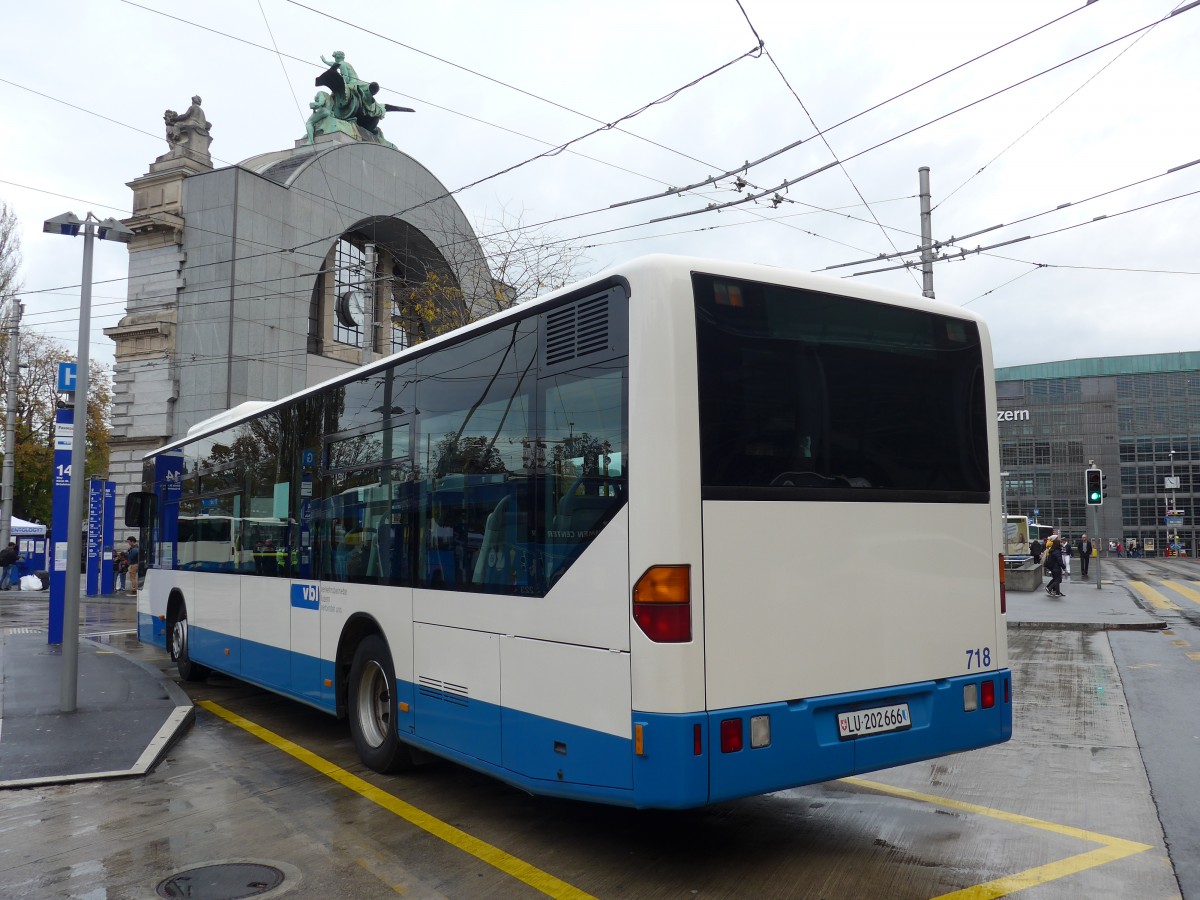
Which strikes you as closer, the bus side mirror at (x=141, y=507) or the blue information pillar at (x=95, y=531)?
the bus side mirror at (x=141, y=507)

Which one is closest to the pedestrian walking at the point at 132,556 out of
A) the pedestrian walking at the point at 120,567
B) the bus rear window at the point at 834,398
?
the pedestrian walking at the point at 120,567

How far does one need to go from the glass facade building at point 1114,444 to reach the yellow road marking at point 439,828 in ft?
328

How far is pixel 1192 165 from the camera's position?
10.6 m

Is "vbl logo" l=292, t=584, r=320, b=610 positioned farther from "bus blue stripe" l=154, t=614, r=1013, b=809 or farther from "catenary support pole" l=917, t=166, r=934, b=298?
"catenary support pole" l=917, t=166, r=934, b=298

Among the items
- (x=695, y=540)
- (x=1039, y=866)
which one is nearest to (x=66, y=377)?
(x=695, y=540)

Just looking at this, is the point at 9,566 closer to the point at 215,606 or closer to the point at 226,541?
the point at 215,606

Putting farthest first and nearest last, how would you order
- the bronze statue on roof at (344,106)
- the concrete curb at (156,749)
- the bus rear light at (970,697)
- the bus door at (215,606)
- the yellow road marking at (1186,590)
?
the bronze statue on roof at (344,106)
the yellow road marking at (1186,590)
the bus door at (215,606)
the concrete curb at (156,749)
the bus rear light at (970,697)

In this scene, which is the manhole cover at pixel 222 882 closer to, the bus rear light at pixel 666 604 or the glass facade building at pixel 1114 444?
the bus rear light at pixel 666 604

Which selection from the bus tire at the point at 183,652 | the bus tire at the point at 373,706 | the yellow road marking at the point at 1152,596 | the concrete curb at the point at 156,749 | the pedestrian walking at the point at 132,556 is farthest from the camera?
the pedestrian walking at the point at 132,556

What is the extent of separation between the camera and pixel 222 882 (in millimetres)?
4887

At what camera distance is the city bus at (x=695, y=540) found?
183 inches

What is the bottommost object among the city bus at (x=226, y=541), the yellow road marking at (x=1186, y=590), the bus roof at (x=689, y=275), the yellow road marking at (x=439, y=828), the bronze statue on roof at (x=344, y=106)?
the yellow road marking at (x=1186, y=590)

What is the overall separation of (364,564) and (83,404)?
4.12m

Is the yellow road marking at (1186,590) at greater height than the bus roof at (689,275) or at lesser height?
lesser
